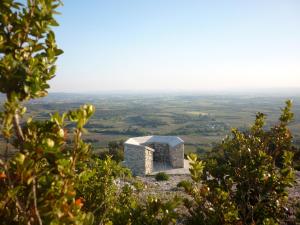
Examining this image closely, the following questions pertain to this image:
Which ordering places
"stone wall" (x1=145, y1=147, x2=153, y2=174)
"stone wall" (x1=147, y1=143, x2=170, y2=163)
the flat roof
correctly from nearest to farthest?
"stone wall" (x1=145, y1=147, x2=153, y2=174)
the flat roof
"stone wall" (x1=147, y1=143, x2=170, y2=163)

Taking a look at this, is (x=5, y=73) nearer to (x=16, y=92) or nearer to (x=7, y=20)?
(x=16, y=92)

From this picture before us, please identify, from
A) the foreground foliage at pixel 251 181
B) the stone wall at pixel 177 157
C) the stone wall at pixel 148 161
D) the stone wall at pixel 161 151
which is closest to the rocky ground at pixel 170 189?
the stone wall at pixel 148 161

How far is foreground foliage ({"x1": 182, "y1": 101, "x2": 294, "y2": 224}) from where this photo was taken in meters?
4.46

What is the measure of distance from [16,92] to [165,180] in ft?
64.4

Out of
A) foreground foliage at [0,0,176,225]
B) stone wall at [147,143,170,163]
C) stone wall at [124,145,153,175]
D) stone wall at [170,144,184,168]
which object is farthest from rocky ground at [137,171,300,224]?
foreground foliage at [0,0,176,225]

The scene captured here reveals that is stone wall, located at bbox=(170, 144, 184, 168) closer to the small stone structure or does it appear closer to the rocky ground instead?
the small stone structure

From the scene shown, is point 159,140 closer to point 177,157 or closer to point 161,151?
point 161,151

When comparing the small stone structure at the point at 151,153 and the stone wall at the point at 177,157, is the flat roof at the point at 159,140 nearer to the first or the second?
the small stone structure at the point at 151,153

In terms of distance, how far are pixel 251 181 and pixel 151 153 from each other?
20018mm

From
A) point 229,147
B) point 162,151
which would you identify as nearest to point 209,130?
point 162,151

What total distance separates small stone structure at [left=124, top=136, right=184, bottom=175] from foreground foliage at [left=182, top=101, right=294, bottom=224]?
57.5 feet

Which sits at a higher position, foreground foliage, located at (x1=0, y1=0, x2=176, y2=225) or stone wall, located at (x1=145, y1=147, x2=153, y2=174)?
foreground foliage, located at (x1=0, y1=0, x2=176, y2=225)

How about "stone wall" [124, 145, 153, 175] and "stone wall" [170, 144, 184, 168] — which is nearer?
"stone wall" [124, 145, 153, 175]

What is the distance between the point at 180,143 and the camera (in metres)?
25.8
